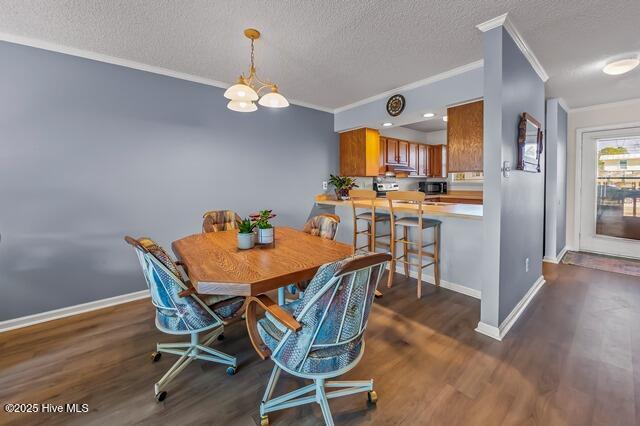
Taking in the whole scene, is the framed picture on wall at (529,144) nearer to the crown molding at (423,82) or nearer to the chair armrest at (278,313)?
the crown molding at (423,82)

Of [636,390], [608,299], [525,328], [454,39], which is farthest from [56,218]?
[608,299]

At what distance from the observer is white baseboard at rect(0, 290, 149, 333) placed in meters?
2.38

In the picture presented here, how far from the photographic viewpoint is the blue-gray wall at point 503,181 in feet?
6.88

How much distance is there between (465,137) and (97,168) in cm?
391

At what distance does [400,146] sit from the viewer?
5383 millimetres

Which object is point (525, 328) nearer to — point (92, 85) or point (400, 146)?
point (400, 146)

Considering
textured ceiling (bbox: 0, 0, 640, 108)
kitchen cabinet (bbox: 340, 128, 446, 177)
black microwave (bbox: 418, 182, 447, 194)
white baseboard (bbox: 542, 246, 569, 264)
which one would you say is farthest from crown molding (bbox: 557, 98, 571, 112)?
black microwave (bbox: 418, 182, 447, 194)

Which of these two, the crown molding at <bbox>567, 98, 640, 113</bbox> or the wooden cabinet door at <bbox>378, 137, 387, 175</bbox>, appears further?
the wooden cabinet door at <bbox>378, 137, 387, 175</bbox>

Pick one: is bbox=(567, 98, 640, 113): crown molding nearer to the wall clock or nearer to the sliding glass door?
the sliding glass door

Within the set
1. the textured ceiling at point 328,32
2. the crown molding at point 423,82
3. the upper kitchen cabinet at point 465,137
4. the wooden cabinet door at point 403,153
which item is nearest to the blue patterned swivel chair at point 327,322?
the textured ceiling at point 328,32

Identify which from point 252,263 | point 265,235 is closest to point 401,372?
point 252,263

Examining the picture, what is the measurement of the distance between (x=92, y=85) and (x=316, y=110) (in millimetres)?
2809

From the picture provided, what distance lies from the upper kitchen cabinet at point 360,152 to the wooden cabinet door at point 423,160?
5.21 feet

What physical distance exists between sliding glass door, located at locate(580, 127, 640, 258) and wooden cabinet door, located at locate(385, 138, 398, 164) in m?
2.94
